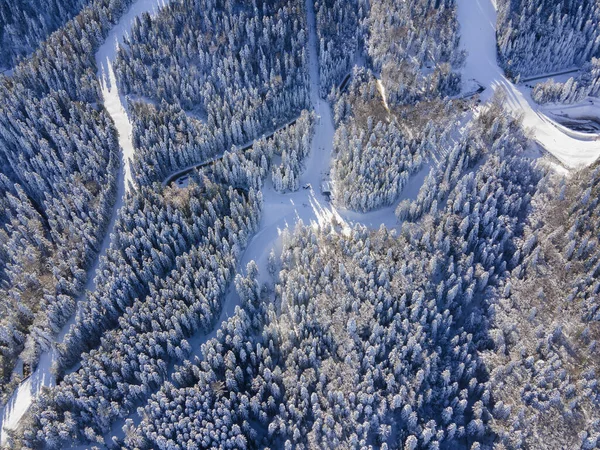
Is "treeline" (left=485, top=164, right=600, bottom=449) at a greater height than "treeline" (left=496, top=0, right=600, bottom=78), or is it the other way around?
"treeline" (left=496, top=0, right=600, bottom=78)

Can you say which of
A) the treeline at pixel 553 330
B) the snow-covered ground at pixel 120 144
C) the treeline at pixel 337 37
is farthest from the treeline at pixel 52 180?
the treeline at pixel 553 330

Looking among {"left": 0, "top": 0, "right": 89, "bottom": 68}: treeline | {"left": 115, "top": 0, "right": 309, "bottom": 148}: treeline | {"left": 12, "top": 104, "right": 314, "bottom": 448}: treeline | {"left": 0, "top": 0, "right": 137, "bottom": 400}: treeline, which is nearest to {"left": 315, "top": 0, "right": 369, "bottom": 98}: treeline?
{"left": 115, "top": 0, "right": 309, "bottom": 148}: treeline

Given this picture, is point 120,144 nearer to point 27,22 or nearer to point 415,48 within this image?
point 27,22

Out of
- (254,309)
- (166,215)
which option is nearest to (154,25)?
(166,215)

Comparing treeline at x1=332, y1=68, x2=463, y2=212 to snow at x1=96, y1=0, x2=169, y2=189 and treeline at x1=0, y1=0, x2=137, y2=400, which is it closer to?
snow at x1=96, y1=0, x2=169, y2=189

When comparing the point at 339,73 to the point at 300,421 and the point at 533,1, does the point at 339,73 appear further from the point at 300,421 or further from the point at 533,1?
the point at 300,421

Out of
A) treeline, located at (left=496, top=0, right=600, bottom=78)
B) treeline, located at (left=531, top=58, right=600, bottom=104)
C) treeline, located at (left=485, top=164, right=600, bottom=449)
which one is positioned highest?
treeline, located at (left=496, top=0, right=600, bottom=78)
